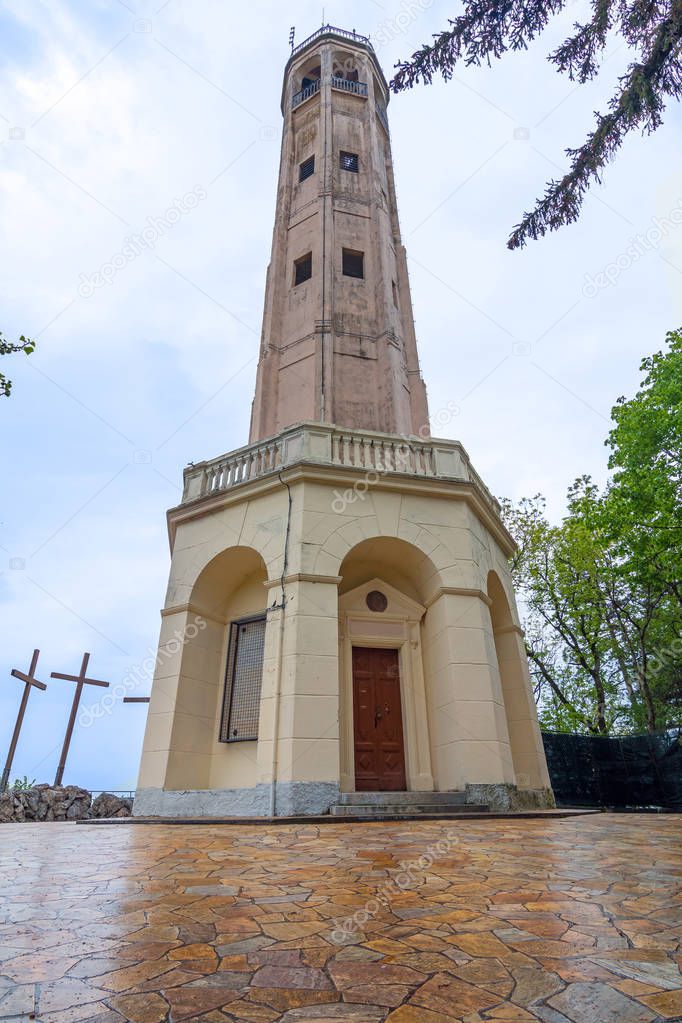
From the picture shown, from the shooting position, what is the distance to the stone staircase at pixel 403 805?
8.33 metres

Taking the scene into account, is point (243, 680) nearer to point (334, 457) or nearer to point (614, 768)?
point (334, 457)

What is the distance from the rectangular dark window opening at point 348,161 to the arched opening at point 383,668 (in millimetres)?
15208

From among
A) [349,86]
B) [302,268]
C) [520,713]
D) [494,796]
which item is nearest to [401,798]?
[494,796]

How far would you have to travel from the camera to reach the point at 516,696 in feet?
40.2

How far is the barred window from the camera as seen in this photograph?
10797mm

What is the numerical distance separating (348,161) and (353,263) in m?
4.82

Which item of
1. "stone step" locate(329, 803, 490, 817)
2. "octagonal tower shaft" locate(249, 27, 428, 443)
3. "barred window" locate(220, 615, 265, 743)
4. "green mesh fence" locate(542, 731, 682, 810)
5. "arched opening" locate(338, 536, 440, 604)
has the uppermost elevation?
"octagonal tower shaft" locate(249, 27, 428, 443)

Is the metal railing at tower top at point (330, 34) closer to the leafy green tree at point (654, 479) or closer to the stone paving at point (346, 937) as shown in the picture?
the leafy green tree at point (654, 479)

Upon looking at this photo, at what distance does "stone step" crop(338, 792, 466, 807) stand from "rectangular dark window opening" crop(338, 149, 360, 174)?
1942 centimetres

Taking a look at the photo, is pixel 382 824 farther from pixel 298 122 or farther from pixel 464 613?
pixel 298 122

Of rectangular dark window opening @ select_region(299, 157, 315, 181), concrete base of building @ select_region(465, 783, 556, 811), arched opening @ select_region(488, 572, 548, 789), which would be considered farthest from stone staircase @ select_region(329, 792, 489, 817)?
rectangular dark window opening @ select_region(299, 157, 315, 181)

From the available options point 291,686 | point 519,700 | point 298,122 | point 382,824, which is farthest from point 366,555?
point 298,122

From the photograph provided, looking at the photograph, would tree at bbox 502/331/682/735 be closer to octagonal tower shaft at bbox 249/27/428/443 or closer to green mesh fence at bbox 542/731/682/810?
green mesh fence at bbox 542/731/682/810

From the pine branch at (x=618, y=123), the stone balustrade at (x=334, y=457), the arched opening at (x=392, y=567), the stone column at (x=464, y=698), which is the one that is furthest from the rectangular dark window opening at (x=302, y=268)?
the pine branch at (x=618, y=123)
